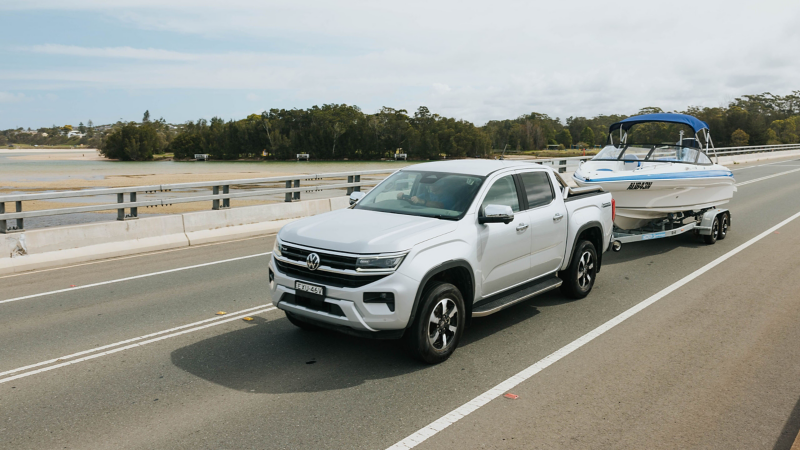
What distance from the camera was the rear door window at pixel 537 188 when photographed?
23.1ft

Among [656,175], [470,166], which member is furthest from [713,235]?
[470,166]

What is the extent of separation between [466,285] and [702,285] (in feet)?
15.5

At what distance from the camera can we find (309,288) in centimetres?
541

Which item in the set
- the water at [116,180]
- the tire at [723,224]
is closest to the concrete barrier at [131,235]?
the water at [116,180]

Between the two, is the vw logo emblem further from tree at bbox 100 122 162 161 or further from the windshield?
tree at bbox 100 122 162 161

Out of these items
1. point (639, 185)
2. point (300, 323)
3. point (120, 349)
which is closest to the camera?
point (120, 349)

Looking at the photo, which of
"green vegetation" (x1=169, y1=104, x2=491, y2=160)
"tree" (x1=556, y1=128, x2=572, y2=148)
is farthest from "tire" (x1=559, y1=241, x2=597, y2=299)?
"green vegetation" (x1=169, y1=104, x2=491, y2=160)

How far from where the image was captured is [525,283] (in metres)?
6.84

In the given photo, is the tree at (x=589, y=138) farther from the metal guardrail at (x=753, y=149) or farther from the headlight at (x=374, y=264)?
the metal guardrail at (x=753, y=149)

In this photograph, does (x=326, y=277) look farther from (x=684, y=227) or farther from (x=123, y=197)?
(x=684, y=227)

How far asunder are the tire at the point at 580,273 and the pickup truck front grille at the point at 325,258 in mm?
3619

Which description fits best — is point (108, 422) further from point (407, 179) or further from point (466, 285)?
point (407, 179)

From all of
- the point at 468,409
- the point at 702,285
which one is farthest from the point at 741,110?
the point at 468,409

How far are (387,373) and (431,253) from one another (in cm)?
116
